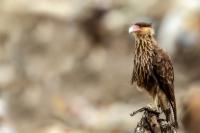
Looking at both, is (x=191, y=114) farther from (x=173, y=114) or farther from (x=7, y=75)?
(x=173, y=114)

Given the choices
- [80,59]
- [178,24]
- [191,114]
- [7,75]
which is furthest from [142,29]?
[80,59]

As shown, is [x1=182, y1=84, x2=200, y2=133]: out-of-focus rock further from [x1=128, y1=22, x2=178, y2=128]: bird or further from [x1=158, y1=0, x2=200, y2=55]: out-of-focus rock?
[x1=128, y1=22, x2=178, y2=128]: bird

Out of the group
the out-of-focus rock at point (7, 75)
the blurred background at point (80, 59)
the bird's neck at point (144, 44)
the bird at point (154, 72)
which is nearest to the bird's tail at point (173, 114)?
the bird at point (154, 72)

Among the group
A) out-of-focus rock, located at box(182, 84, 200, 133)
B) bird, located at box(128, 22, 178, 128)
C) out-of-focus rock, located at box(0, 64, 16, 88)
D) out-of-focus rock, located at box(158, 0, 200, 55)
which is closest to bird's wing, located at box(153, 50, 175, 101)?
bird, located at box(128, 22, 178, 128)

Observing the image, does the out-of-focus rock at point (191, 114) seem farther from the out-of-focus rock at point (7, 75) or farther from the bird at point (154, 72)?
the bird at point (154, 72)

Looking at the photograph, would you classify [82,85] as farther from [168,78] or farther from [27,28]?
[168,78]

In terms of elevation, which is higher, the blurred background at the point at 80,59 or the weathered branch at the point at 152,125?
the blurred background at the point at 80,59
